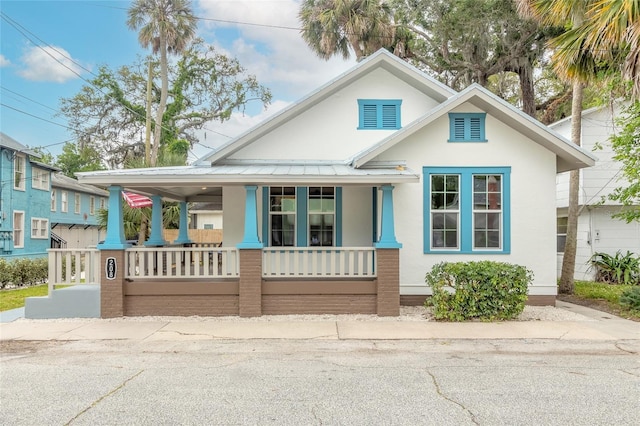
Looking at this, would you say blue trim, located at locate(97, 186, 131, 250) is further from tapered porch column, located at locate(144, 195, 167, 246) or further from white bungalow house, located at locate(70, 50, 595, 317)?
tapered porch column, located at locate(144, 195, 167, 246)

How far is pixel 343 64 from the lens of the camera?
20.8m

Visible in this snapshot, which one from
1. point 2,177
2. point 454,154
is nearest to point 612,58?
point 454,154

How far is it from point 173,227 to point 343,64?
13.6 m

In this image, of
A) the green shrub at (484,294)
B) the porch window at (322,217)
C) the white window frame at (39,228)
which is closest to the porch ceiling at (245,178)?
the porch window at (322,217)

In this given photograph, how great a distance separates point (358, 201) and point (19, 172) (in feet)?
71.4

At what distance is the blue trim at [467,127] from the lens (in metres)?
10.6

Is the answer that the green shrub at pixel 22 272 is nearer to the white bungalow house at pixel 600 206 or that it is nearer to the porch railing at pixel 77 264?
the porch railing at pixel 77 264

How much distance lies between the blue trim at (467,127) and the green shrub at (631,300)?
4960 millimetres

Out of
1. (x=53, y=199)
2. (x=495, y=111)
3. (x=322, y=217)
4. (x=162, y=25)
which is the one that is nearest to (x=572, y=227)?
(x=495, y=111)

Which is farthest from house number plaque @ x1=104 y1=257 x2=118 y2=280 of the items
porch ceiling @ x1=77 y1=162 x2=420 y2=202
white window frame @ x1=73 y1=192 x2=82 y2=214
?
white window frame @ x1=73 y1=192 x2=82 y2=214

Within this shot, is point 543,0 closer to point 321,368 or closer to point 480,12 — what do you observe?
point 480,12

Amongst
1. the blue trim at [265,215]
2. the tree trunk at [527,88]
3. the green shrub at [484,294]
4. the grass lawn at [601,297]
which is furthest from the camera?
the tree trunk at [527,88]

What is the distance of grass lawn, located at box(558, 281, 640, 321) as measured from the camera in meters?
10.2

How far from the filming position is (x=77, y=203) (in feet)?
108
